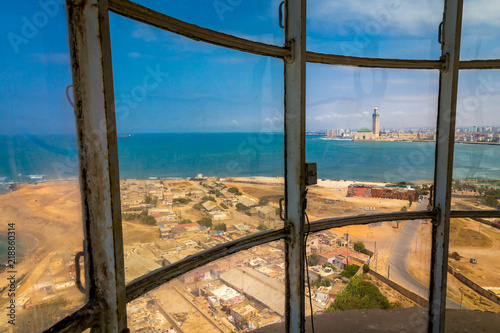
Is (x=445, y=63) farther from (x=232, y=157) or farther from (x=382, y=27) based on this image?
(x=232, y=157)

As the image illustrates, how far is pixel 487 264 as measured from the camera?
109 inches

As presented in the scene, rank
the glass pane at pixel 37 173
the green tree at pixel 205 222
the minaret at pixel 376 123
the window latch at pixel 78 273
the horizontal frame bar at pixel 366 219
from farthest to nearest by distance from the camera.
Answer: the minaret at pixel 376 123, the horizontal frame bar at pixel 366 219, the green tree at pixel 205 222, the window latch at pixel 78 273, the glass pane at pixel 37 173

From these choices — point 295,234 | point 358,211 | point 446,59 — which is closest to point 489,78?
point 446,59

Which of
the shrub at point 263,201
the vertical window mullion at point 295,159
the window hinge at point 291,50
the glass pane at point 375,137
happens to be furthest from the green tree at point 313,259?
the window hinge at point 291,50

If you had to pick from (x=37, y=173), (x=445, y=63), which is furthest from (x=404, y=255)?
(x=37, y=173)

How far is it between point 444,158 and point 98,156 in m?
2.41

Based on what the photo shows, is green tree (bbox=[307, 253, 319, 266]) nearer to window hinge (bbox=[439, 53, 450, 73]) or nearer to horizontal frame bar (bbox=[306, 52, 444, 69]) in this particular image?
horizontal frame bar (bbox=[306, 52, 444, 69])

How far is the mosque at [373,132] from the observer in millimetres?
2496

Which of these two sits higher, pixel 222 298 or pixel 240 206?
pixel 240 206

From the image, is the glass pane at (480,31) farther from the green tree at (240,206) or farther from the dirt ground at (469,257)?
the green tree at (240,206)

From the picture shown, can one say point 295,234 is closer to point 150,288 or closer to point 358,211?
point 358,211

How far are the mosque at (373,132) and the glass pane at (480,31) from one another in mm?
778

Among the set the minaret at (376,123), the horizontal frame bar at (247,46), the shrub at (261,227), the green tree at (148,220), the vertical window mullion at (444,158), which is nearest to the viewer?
the horizontal frame bar at (247,46)

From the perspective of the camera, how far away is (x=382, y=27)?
2.41m
